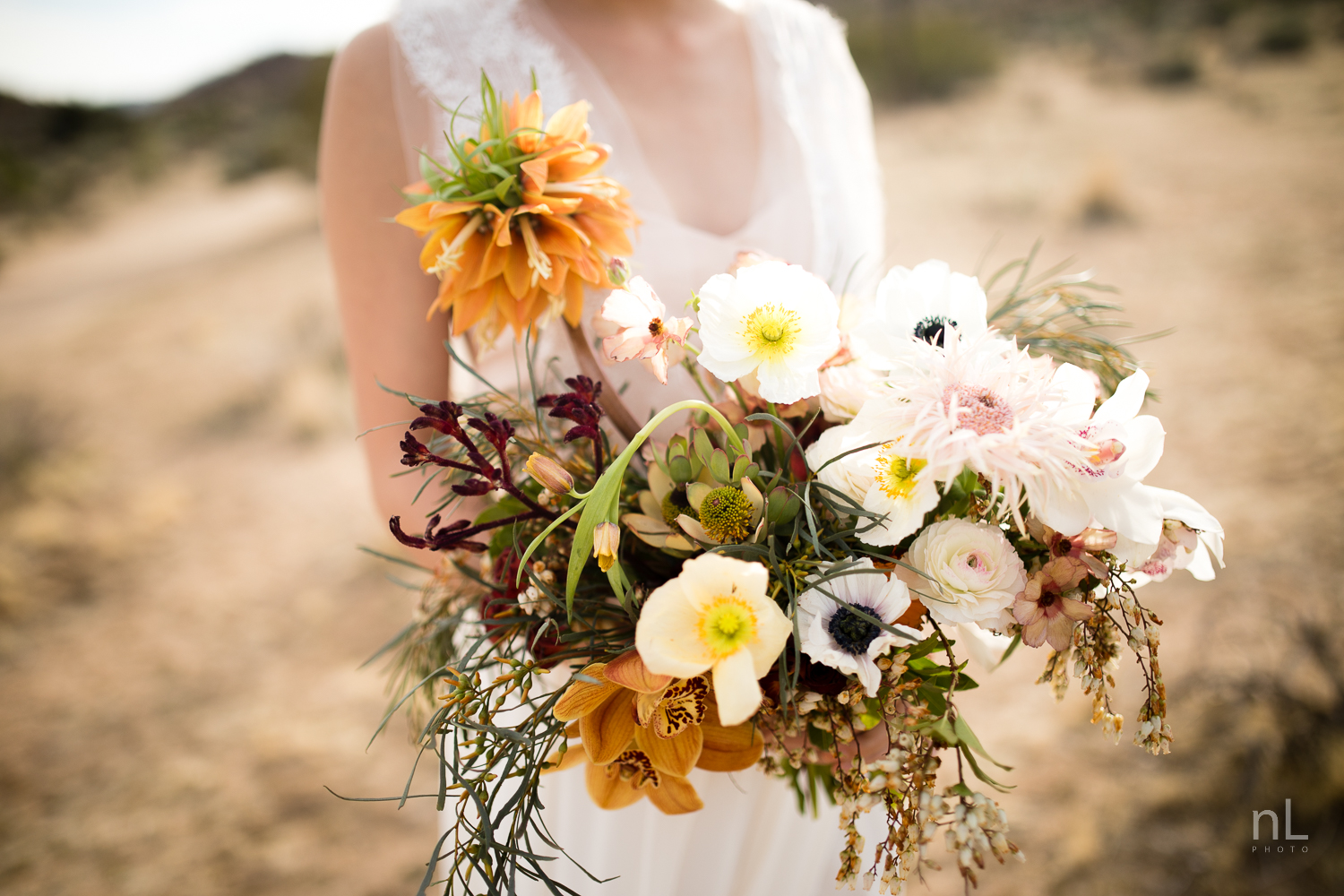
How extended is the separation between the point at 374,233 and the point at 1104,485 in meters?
0.91

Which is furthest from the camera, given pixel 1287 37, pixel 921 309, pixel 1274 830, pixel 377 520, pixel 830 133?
pixel 1287 37

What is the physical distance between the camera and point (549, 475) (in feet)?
1.90

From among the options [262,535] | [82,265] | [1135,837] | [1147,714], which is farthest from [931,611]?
[82,265]

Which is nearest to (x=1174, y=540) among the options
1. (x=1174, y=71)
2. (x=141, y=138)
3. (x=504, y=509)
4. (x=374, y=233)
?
(x=504, y=509)

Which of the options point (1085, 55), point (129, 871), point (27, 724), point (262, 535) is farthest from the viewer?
point (1085, 55)

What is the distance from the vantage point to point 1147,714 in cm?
61

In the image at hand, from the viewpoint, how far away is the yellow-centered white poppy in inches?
20.0

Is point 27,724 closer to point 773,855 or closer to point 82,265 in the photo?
point 773,855

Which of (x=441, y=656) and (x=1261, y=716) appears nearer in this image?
(x=441, y=656)

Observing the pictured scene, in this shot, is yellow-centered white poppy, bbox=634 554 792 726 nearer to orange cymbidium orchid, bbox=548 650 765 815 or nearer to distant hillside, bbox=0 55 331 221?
orange cymbidium orchid, bbox=548 650 765 815

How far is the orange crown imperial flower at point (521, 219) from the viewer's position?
0.66 metres

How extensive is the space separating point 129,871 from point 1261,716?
3.68 m

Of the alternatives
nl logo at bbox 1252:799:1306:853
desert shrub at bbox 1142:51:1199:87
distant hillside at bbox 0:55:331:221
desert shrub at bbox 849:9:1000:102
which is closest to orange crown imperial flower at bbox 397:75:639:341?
nl logo at bbox 1252:799:1306:853

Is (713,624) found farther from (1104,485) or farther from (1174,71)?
(1174,71)
